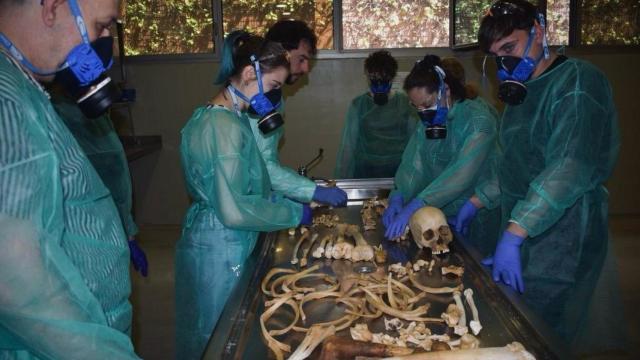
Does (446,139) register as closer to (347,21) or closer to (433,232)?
(433,232)

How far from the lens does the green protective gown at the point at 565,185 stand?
1.88m

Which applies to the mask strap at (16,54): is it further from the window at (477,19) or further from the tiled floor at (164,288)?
the window at (477,19)

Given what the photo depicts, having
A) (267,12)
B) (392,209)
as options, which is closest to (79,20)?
(392,209)

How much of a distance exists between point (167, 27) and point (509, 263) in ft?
16.4

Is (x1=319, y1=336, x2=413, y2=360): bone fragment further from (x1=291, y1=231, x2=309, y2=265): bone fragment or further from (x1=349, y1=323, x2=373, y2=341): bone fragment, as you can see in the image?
(x1=291, y1=231, x2=309, y2=265): bone fragment

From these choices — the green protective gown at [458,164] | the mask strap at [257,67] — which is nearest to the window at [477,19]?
the green protective gown at [458,164]

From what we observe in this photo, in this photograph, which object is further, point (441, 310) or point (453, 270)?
point (453, 270)

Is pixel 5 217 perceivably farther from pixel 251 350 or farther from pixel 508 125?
pixel 508 125

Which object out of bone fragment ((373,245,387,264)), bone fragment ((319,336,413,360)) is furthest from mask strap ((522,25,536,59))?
bone fragment ((319,336,413,360))

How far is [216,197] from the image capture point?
2.01 meters

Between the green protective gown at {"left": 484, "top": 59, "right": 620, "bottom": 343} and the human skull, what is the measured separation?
0.30m

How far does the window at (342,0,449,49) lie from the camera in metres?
5.79

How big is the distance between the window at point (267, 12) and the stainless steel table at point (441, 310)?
4042mm

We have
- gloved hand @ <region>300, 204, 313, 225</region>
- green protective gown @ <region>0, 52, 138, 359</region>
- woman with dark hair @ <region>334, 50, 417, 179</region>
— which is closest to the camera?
green protective gown @ <region>0, 52, 138, 359</region>
